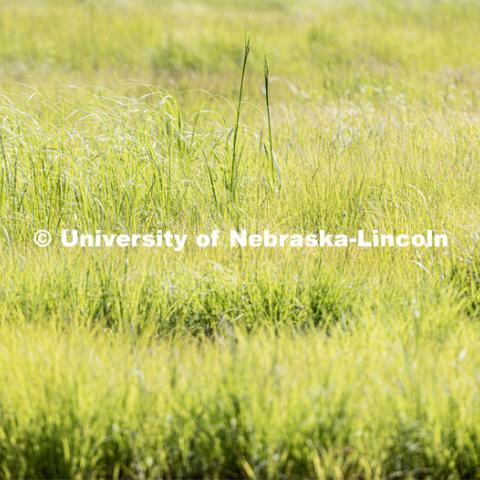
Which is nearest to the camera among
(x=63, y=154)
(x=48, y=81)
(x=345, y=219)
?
(x=345, y=219)

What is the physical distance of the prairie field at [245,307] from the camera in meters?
2.60

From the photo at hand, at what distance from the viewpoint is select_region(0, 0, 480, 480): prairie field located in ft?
8.54

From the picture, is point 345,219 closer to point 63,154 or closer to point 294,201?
point 294,201

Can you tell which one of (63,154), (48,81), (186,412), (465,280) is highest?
(48,81)

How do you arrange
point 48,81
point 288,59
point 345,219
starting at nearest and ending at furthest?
1. point 345,219
2. point 48,81
3. point 288,59

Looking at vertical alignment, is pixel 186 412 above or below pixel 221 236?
below

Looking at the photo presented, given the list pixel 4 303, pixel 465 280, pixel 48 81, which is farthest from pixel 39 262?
pixel 48 81

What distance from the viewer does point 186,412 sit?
263cm

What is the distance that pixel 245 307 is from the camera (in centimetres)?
336

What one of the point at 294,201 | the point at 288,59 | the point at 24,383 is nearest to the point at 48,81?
the point at 288,59

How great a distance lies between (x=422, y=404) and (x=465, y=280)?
1095mm

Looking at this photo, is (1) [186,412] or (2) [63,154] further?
(2) [63,154]

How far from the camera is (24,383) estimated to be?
2.72 meters

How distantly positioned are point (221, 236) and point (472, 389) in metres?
1.48
